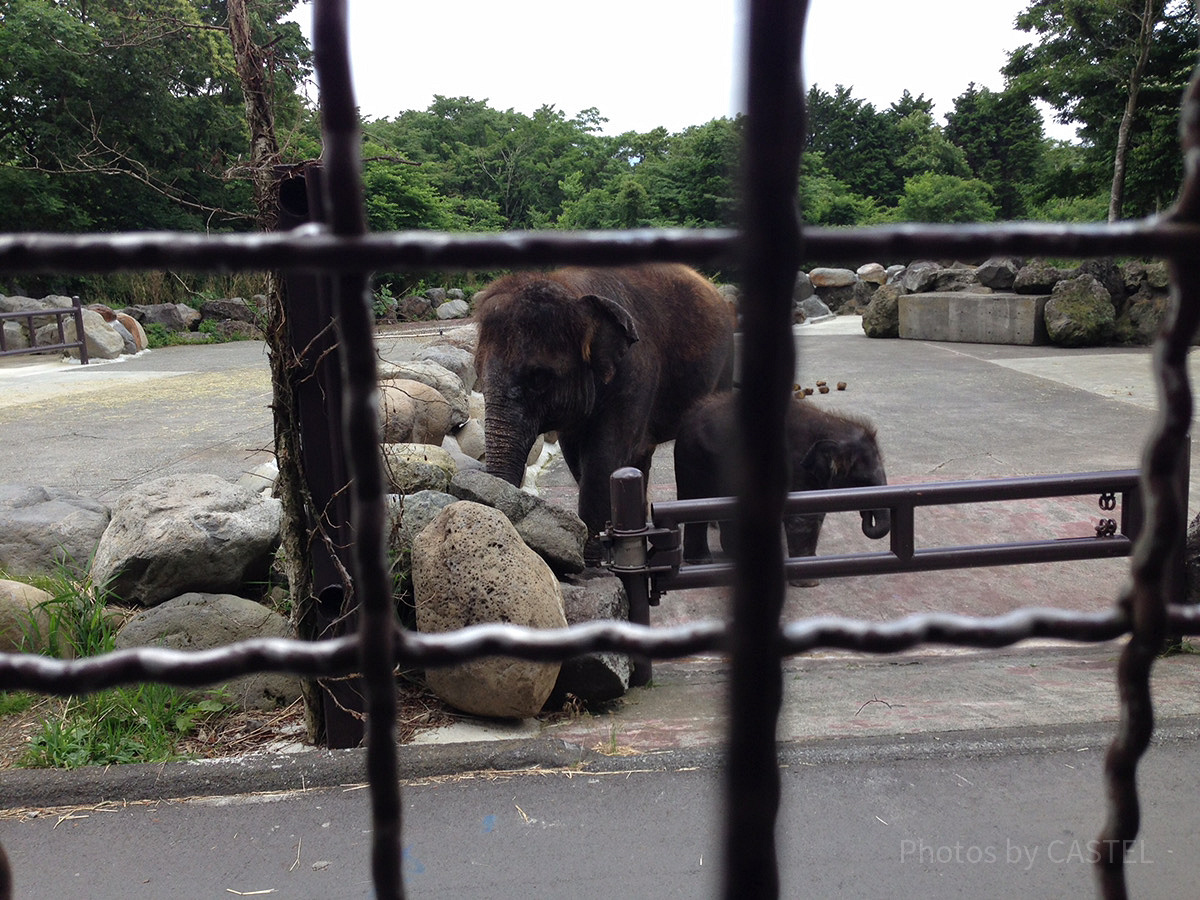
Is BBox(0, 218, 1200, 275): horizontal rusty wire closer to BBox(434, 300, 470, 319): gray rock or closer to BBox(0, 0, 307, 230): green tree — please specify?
BBox(0, 0, 307, 230): green tree

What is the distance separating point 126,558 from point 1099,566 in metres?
4.60

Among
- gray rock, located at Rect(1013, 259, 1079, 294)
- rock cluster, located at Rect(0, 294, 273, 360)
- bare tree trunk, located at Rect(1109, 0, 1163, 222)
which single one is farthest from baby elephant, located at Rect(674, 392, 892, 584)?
bare tree trunk, located at Rect(1109, 0, 1163, 222)

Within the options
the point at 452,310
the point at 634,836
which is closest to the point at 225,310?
the point at 452,310

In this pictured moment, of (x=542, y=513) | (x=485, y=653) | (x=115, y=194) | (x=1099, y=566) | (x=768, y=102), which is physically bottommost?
(x=1099, y=566)

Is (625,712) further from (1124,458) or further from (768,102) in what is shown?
(1124,458)

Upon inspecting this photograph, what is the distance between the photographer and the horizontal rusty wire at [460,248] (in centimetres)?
57

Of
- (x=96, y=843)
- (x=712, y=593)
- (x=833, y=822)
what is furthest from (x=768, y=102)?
(x=712, y=593)

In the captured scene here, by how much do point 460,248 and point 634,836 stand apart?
2.00 meters

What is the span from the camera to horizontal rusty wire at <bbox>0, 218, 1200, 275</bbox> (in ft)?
1.88

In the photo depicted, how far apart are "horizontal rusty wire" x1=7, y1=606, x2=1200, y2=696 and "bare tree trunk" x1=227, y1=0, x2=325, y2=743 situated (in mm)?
2162

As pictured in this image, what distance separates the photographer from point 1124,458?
7094 mm

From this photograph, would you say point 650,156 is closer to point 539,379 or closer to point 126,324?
point 126,324

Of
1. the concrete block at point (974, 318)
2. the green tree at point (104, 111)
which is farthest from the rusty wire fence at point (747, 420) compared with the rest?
the green tree at point (104, 111)

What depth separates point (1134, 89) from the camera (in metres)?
18.4
